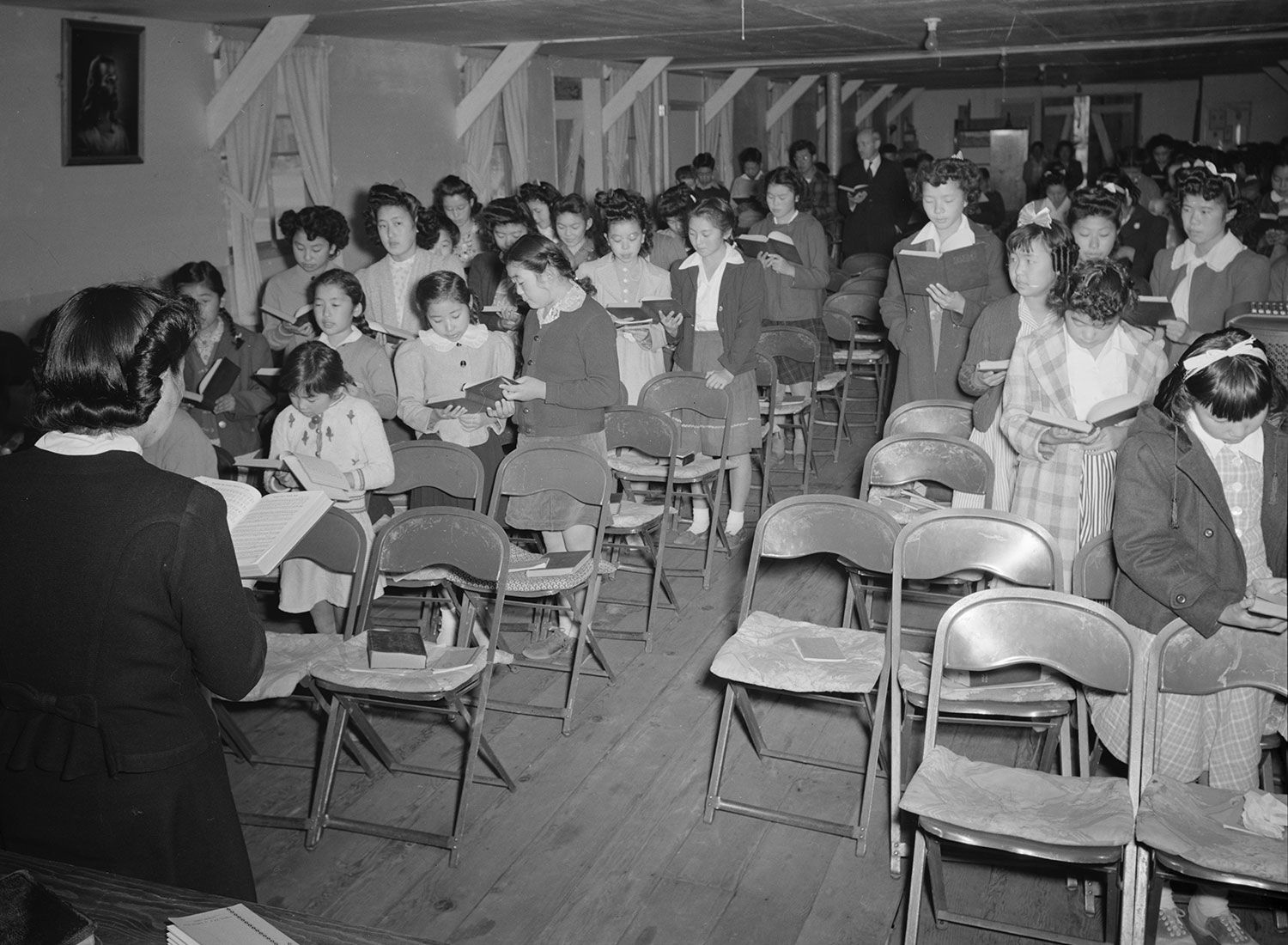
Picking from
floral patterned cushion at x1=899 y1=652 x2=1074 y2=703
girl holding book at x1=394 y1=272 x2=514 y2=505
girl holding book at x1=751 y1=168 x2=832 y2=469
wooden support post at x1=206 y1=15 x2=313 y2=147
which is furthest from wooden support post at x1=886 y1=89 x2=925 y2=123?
floral patterned cushion at x1=899 y1=652 x2=1074 y2=703

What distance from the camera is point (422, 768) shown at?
151 inches

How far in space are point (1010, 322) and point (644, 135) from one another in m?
10.8

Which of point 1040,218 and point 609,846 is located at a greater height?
point 1040,218

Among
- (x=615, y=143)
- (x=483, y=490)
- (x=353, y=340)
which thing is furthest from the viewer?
(x=615, y=143)

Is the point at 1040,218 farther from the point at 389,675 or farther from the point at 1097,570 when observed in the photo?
the point at 389,675

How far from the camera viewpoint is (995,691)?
129 inches

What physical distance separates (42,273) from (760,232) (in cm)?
422

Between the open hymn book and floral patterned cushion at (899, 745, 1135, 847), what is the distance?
1559mm

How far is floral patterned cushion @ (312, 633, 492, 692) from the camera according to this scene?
342cm

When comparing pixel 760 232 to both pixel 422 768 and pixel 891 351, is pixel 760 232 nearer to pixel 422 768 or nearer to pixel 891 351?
pixel 891 351

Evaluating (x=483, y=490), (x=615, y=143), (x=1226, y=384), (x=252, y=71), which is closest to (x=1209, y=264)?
(x=1226, y=384)

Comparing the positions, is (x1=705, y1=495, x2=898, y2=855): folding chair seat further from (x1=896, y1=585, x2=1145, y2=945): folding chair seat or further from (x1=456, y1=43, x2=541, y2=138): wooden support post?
(x1=456, y1=43, x2=541, y2=138): wooden support post

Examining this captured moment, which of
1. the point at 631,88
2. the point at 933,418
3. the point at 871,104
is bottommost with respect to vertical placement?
the point at 933,418

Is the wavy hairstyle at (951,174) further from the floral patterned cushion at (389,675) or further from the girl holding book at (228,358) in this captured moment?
the girl holding book at (228,358)
